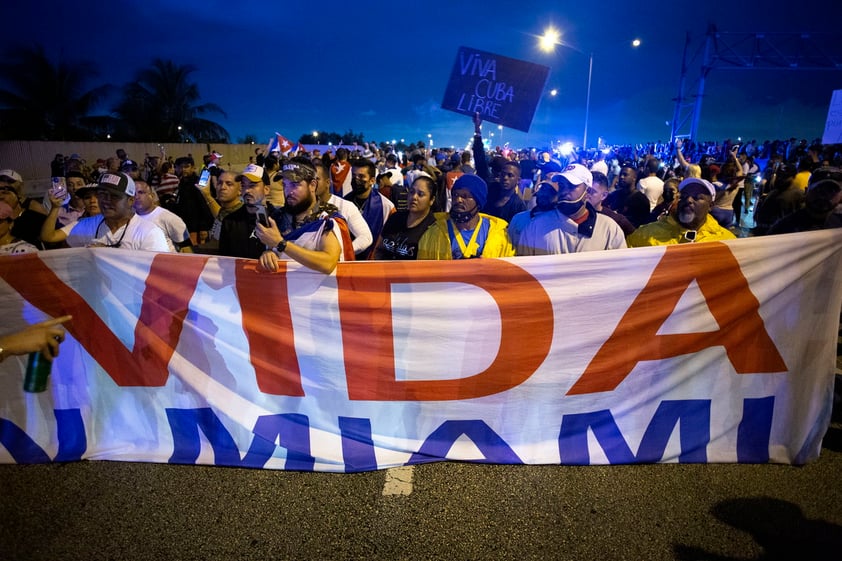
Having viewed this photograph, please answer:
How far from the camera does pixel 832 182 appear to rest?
15.3ft

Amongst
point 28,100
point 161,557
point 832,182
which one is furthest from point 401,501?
point 28,100

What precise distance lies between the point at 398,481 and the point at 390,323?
1007 millimetres

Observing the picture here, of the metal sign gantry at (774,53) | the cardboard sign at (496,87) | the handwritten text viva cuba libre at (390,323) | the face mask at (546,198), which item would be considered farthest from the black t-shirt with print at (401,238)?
the metal sign gantry at (774,53)

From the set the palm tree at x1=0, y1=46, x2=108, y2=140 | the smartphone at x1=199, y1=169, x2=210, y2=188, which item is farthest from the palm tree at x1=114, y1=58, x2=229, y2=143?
the smartphone at x1=199, y1=169, x2=210, y2=188

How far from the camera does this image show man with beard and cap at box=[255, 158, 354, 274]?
121 inches

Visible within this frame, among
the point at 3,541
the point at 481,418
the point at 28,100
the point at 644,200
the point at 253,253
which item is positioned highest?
the point at 28,100

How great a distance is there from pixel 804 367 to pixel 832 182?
2312 millimetres

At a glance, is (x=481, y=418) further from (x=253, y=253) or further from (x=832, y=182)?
(x=832, y=182)

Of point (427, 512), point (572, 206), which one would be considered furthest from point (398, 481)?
point (572, 206)

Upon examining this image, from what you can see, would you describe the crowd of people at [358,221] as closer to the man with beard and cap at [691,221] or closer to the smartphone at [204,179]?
the man with beard and cap at [691,221]

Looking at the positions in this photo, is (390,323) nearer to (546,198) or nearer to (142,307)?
(142,307)

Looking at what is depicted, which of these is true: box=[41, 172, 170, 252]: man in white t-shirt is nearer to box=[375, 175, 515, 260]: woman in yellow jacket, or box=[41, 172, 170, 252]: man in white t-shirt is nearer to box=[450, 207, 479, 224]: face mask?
box=[375, 175, 515, 260]: woman in yellow jacket

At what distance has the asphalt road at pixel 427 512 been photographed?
8.78ft

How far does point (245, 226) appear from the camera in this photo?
4.41m
